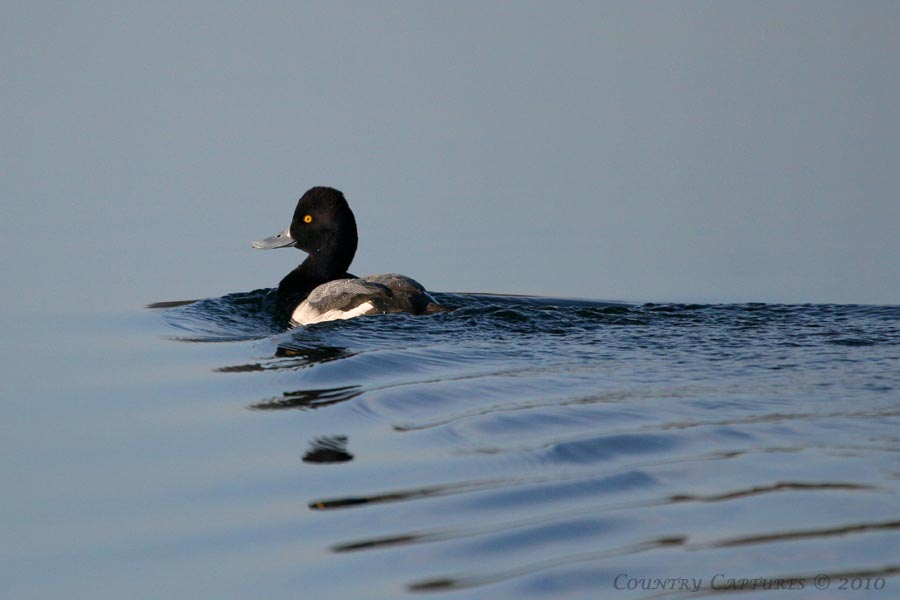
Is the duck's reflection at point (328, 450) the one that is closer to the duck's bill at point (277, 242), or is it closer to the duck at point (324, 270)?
the duck at point (324, 270)

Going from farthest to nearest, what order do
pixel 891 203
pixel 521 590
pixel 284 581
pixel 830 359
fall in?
1. pixel 891 203
2. pixel 830 359
3. pixel 284 581
4. pixel 521 590

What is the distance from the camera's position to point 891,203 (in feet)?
A: 41.7

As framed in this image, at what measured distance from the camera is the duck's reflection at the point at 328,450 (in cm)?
584

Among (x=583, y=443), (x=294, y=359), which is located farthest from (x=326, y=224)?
(x=583, y=443)

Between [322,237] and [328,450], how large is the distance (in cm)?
496

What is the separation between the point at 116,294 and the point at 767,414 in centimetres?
601

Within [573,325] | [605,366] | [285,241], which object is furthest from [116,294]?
[605,366]

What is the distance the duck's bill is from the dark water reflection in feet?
4.45

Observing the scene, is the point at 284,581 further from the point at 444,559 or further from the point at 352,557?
the point at 444,559

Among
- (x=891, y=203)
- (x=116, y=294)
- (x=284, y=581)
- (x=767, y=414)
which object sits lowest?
(x=284, y=581)

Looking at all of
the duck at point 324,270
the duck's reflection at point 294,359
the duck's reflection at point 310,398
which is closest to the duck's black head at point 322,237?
the duck at point 324,270

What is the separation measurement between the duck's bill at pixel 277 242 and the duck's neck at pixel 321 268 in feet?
0.82

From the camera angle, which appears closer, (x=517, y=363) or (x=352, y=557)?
(x=352, y=557)

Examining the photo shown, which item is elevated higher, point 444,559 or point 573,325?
point 573,325
